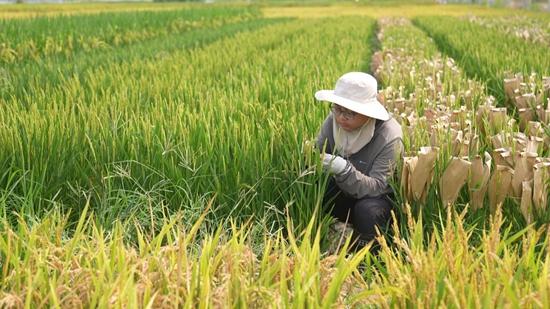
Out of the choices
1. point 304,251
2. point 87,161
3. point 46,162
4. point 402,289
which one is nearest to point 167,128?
point 87,161

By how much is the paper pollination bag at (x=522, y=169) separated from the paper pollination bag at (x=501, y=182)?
21mm

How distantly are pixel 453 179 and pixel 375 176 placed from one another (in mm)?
338

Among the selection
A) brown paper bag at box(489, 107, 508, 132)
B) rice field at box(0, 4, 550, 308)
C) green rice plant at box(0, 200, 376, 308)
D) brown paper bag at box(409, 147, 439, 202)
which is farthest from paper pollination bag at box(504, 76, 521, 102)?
green rice plant at box(0, 200, 376, 308)

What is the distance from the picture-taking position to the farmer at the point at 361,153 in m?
2.25

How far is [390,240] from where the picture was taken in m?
2.32

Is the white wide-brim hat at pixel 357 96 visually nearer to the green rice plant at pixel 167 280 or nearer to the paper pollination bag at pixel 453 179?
the paper pollination bag at pixel 453 179

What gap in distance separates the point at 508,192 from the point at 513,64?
3.07m

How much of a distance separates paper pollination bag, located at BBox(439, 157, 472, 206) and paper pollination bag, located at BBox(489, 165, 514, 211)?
10cm

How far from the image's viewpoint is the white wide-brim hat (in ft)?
7.38

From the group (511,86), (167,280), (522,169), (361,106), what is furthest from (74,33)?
(167,280)

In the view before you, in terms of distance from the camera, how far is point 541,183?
2004 millimetres

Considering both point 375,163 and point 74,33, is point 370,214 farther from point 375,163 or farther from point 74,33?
point 74,33

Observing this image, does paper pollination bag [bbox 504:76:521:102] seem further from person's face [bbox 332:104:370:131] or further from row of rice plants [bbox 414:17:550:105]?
person's face [bbox 332:104:370:131]

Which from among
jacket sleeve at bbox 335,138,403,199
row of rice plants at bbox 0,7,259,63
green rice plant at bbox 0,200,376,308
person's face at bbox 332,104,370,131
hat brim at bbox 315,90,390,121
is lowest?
row of rice plants at bbox 0,7,259,63
